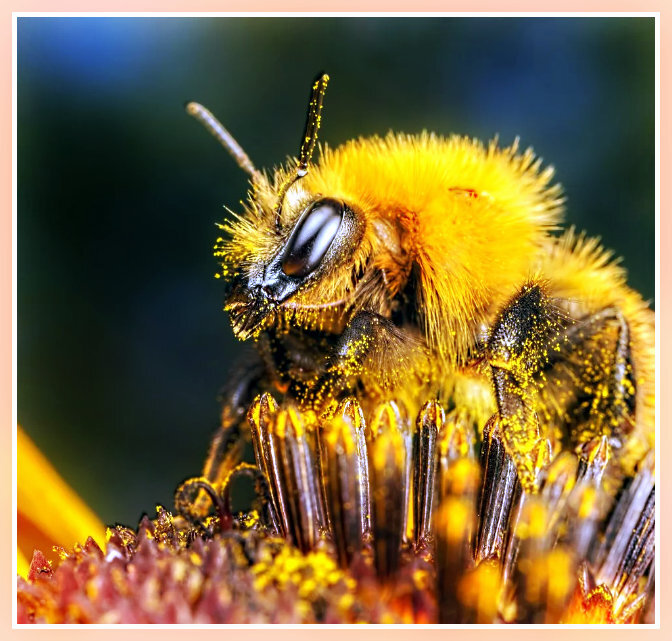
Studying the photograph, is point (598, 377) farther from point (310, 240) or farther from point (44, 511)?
point (44, 511)

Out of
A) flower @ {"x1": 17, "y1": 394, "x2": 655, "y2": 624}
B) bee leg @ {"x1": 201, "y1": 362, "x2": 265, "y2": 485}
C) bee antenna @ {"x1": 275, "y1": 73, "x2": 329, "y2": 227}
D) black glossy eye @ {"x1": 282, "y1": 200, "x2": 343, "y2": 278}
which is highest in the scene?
bee antenna @ {"x1": 275, "y1": 73, "x2": 329, "y2": 227}

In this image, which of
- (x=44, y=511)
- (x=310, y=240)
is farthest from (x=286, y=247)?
(x=44, y=511)

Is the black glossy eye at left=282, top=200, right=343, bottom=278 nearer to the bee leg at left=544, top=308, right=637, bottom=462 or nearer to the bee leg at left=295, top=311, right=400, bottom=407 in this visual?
the bee leg at left=295, top=311, right=400, bottom=407

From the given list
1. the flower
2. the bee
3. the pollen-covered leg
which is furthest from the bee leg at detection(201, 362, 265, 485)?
the pollen-covered leg

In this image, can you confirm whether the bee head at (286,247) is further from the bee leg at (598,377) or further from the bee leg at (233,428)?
A: the bee leg at (598,377)

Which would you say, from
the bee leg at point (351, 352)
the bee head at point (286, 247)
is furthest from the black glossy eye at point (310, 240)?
the bee leg at point (351, 352)

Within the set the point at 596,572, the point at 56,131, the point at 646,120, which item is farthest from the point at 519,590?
the point at 56,131

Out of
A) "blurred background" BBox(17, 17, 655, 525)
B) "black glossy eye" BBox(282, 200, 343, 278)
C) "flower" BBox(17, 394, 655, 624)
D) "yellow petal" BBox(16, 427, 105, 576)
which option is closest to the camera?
"flower" BBox(17, 394, 655, 624)
